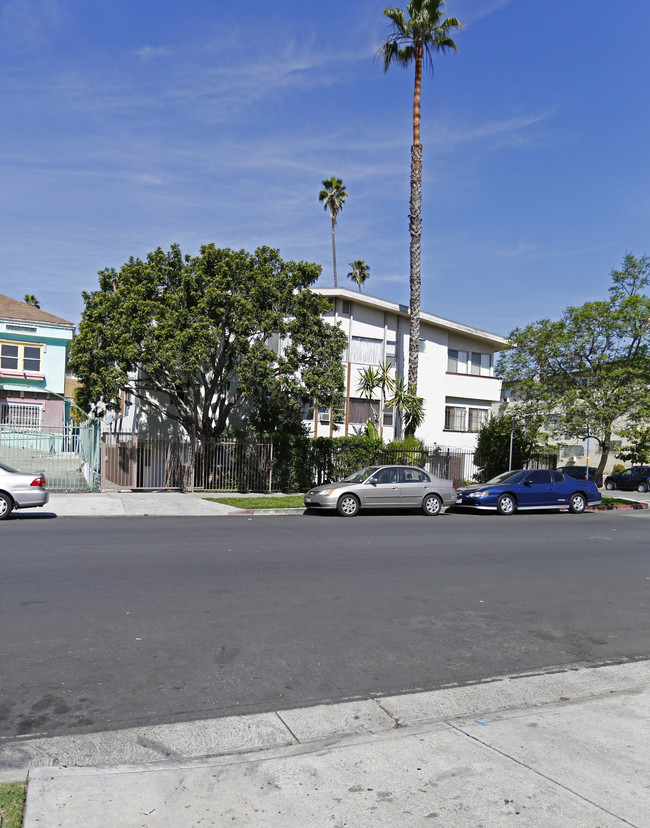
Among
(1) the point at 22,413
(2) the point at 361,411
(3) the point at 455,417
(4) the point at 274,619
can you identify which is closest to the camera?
(4) the point at 274,619

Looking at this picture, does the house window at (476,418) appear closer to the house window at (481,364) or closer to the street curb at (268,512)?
the house window at (481,364)

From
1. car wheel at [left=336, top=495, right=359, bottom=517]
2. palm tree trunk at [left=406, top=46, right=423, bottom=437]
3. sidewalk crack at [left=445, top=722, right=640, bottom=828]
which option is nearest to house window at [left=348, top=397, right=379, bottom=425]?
palm tree trunk at [left=406, top=46, right=423, bottom=437]

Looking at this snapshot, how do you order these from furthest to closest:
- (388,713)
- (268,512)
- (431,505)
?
(431,505)
(268,512)
(388,713)

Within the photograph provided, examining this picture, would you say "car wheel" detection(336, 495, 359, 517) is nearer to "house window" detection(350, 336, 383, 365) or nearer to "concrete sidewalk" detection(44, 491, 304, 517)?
"concrete sidewalk" detection(44, 491, 304, 517)

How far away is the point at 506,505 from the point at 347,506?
529 cm

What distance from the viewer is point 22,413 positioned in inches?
1497

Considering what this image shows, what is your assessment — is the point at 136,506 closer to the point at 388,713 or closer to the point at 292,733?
the point at 388,713

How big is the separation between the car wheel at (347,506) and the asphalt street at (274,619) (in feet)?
16.4

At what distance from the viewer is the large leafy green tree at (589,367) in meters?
29.0

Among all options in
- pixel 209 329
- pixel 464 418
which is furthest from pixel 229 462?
pixel 464 418

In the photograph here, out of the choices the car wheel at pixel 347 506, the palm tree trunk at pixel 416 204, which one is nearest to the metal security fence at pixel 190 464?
the car wheel at pixel 347 506

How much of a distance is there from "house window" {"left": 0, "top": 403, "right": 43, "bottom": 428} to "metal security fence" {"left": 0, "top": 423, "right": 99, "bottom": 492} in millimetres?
14390

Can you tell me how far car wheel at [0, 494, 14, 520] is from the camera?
15.2 m

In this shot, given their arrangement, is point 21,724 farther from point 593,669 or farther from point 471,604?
point 471,604
